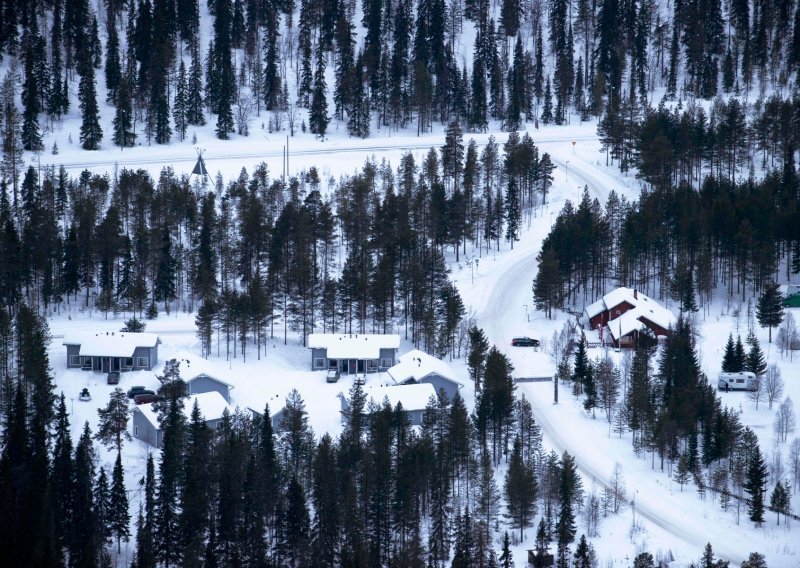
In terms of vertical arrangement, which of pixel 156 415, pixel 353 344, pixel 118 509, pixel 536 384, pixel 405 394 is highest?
pixel 353 344

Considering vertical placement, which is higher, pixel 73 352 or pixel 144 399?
pixel 73 352

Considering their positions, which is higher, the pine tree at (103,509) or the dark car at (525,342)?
the dark car at (525,342)

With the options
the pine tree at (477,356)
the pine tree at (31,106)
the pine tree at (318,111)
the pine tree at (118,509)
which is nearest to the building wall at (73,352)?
the pine tree at (118,509)

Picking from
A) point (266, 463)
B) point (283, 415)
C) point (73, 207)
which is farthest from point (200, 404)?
point (73, 207)

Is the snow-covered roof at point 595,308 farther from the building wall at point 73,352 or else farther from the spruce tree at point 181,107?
the spruce tree at point 181,107

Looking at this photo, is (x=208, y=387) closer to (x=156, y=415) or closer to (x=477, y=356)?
(x=156, y=415)

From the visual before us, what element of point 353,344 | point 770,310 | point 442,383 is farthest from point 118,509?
point 770,310

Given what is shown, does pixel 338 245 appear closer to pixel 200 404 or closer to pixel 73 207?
pixel 73 207
